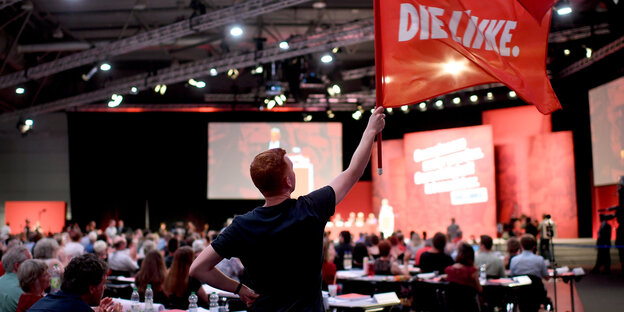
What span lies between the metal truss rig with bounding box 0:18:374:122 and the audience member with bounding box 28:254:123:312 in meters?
10.7

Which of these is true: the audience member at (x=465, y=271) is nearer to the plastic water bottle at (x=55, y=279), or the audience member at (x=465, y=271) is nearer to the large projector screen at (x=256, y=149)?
the plastic water bottle at (x=55, y=279)

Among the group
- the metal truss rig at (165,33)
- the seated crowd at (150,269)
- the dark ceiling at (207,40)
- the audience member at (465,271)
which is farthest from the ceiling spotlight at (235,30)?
the audience member at (465,271)

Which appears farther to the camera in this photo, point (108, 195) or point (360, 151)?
point (108, 195)

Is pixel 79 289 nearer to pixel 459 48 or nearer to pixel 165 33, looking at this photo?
pixel 459 48

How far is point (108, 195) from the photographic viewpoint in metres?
21.6

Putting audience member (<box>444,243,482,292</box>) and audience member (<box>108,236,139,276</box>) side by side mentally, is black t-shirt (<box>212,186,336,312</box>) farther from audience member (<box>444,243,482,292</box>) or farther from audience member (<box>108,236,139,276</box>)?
audience member (<box>108,236,139,276</box>)

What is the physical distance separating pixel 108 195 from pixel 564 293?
16.2 m

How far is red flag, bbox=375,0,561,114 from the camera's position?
300 centimetres

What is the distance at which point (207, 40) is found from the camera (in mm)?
16188

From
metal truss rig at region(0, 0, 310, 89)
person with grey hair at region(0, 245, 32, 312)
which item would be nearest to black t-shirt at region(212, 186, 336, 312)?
person with grey hair at region(0, 245, 32, 312)

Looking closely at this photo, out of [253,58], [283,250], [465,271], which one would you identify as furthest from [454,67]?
[253,58]

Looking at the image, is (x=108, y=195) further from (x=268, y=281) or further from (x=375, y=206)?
(x=268, y=281)

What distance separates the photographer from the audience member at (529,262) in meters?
7.00

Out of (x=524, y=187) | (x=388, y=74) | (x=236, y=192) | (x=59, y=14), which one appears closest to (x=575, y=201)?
(x=524, y=187)
